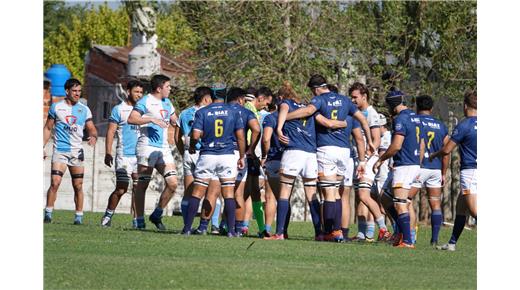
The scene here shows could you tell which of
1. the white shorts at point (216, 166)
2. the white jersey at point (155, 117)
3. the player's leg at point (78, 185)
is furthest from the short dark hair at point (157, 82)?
the player's leg at point (78, 185)

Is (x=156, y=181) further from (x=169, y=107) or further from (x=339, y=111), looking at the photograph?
(x=339, y=111)

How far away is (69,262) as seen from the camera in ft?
50.1

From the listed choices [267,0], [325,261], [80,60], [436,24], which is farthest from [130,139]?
[80,60]

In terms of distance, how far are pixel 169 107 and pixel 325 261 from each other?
624 cm

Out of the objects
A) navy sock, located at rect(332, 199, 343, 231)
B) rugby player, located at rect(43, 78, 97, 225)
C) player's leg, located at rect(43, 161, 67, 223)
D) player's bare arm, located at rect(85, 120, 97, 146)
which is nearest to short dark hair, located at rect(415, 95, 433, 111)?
navy sock, located at rect(332, 199, 343, 231)

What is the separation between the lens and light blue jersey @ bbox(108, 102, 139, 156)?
2253 cm

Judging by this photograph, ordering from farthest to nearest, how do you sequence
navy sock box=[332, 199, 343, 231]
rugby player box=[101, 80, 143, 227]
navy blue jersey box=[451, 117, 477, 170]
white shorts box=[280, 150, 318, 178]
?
rugby player box=[101, 80, 143, 227], navy sock box=[332, 199, 343, 231], white shorts box=[280, 150, 318, 178], navy blue jersey box=[451, 117, 477, 170]

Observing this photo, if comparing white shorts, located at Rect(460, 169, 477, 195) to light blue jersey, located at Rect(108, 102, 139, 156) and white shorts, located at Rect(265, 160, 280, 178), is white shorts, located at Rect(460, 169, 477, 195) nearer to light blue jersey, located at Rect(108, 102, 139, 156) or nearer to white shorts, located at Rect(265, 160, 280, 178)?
white shorts, located at Rect(265, 160, 280, 178)

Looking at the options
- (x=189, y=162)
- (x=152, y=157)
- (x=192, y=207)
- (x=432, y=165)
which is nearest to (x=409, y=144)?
(x=432, y=165)

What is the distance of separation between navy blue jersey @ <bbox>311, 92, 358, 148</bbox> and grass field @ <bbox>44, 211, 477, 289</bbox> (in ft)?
5.07

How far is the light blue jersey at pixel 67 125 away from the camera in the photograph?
22.7m

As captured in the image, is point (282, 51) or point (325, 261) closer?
point (325, 261)

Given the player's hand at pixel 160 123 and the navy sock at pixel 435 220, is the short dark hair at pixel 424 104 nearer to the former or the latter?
the navy sock at pixel 435 220

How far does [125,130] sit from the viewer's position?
22.7m
